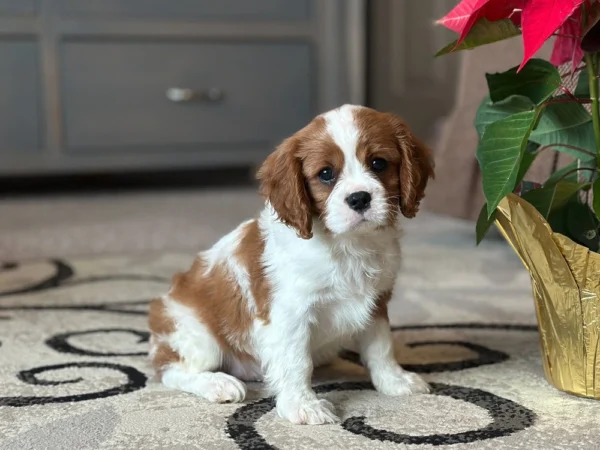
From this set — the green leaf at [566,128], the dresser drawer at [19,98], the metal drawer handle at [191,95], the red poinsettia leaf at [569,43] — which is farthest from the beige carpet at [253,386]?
the metal drawer handle at [191,95]

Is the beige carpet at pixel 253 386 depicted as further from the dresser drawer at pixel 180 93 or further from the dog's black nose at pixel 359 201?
the dresser drawer at pixel 180 93

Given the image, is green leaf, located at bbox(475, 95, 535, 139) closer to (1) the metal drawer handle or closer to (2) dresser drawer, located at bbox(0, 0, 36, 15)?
(1) the metal drawer handle

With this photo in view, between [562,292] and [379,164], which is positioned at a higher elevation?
[379,164]

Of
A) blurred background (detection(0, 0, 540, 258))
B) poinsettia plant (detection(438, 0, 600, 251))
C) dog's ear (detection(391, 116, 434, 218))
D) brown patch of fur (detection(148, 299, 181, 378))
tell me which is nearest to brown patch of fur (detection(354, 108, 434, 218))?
dog's ear (detection(391, 116, 434, 218))

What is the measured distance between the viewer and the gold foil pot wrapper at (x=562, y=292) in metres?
1.06

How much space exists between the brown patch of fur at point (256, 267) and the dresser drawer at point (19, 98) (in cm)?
234

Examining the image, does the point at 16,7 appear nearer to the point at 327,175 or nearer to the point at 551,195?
the point at 327,175

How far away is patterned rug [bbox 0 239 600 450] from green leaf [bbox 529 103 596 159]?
0.35m

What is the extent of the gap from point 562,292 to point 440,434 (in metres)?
0.26

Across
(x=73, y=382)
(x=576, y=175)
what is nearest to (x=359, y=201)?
(x=576, y=175)

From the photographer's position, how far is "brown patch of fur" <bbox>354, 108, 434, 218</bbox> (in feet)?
3.66

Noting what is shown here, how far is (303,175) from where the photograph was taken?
113cm

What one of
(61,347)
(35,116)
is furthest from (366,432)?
(35,116)

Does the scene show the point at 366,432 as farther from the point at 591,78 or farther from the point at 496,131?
the point at 591,78
